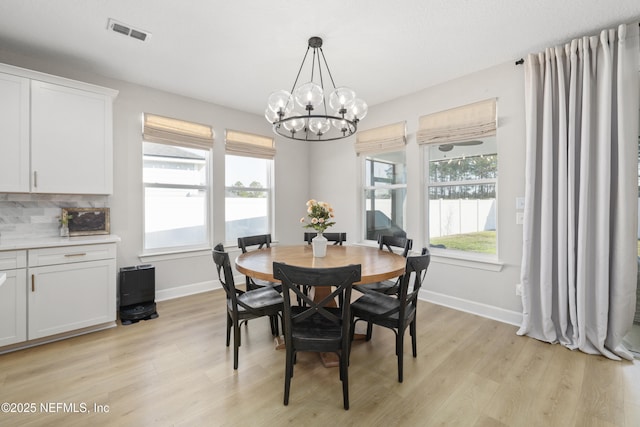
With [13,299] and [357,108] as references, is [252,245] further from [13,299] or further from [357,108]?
[13,299]

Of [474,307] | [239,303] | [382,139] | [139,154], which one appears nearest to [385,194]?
[382,139]

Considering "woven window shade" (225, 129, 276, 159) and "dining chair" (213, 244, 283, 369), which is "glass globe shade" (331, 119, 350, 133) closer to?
"dining chair" (213, 244, 283, 369)

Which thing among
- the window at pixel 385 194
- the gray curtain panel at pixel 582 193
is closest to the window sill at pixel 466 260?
the gray curtain panel at pixel 582 193

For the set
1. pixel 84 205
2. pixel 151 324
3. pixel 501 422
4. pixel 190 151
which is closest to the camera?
pixel 501 422

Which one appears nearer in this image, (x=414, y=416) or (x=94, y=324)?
(x=414, y=416)

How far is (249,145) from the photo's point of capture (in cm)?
439

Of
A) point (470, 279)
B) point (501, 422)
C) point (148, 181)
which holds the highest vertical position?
point (148, 181)

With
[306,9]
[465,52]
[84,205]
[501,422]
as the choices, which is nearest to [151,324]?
[84,205]

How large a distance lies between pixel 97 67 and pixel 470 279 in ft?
15.7

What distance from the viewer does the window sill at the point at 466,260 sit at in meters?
3.07

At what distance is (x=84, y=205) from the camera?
3107mm

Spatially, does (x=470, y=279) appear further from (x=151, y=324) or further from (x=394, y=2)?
(x=151, y=324)

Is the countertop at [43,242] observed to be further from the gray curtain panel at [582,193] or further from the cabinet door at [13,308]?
the gray curtain panel at [582,193]

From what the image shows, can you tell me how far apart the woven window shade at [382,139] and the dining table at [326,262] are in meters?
1.71
